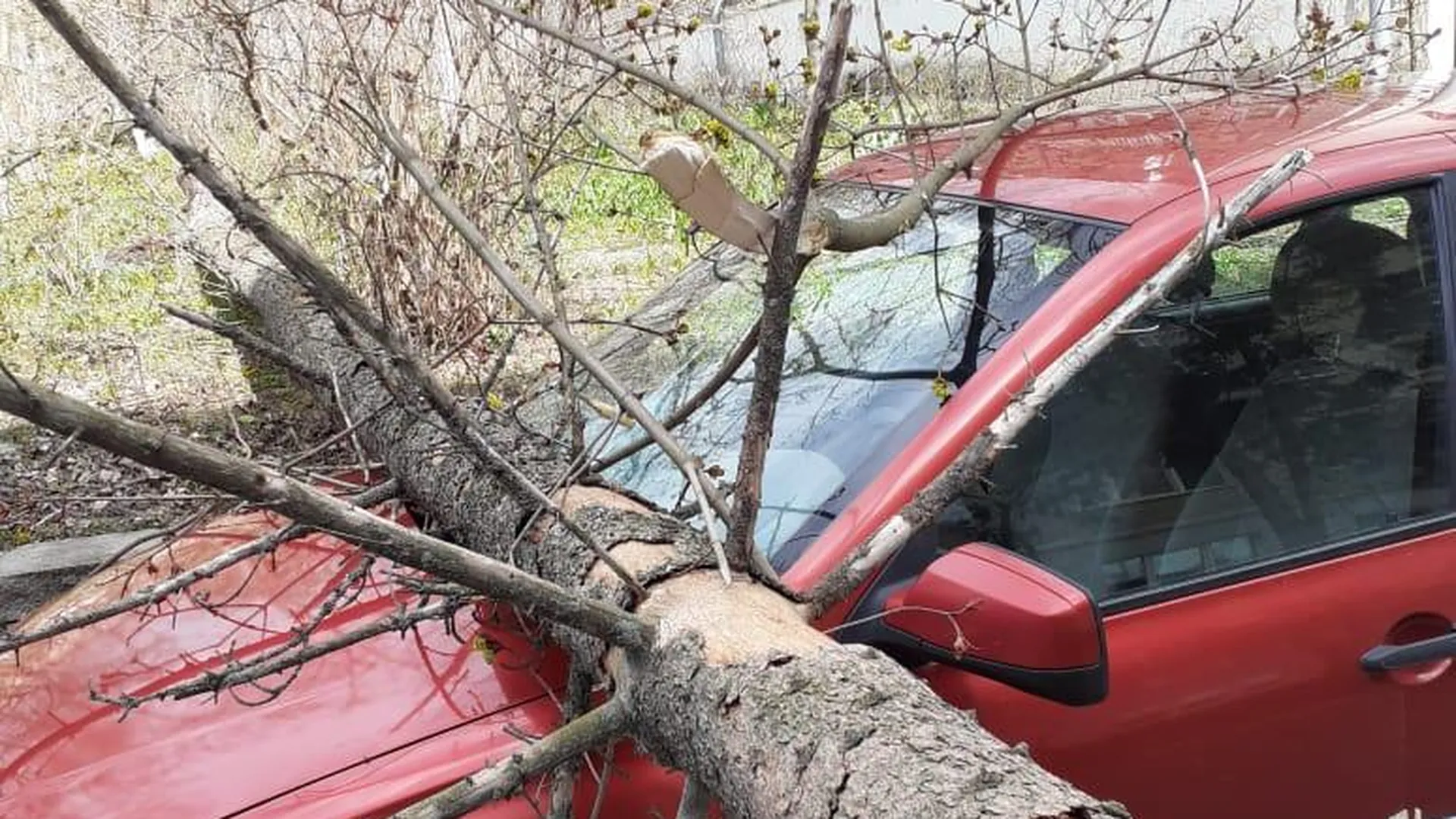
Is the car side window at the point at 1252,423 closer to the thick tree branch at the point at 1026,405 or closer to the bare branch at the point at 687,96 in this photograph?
the thick tree branch at the point at 1026,405

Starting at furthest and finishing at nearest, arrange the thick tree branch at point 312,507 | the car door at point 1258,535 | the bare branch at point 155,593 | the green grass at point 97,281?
the green grass at point 97,281 → the bare branch at point 155,593 → the car door at point 1258,535 → the thick tree branch at point 312,507

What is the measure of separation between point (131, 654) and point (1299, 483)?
223cm

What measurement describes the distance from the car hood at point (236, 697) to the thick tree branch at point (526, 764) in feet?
0.99

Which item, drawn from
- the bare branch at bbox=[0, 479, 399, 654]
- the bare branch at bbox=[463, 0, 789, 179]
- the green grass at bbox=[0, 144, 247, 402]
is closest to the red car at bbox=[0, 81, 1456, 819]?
the bare branch at bbox=[0, 479, 399, 654]

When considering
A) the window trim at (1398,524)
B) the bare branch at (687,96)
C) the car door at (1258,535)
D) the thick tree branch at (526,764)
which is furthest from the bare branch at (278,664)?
the window trim at (1398,524)

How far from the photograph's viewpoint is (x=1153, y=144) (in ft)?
9.59

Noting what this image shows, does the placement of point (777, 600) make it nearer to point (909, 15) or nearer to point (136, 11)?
point (136, 11)

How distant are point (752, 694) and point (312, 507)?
0.59 m

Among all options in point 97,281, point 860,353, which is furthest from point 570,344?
point 97,281

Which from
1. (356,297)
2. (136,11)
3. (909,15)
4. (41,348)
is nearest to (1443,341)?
(356,297)

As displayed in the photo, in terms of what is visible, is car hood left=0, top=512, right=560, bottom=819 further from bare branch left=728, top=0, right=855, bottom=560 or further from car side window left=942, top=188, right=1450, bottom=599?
car side window left=942, top=188, right=1450, bottom=599

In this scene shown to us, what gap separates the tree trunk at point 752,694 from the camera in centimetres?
151

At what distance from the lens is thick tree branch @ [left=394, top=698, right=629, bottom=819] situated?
188cm

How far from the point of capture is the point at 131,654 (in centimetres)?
274
